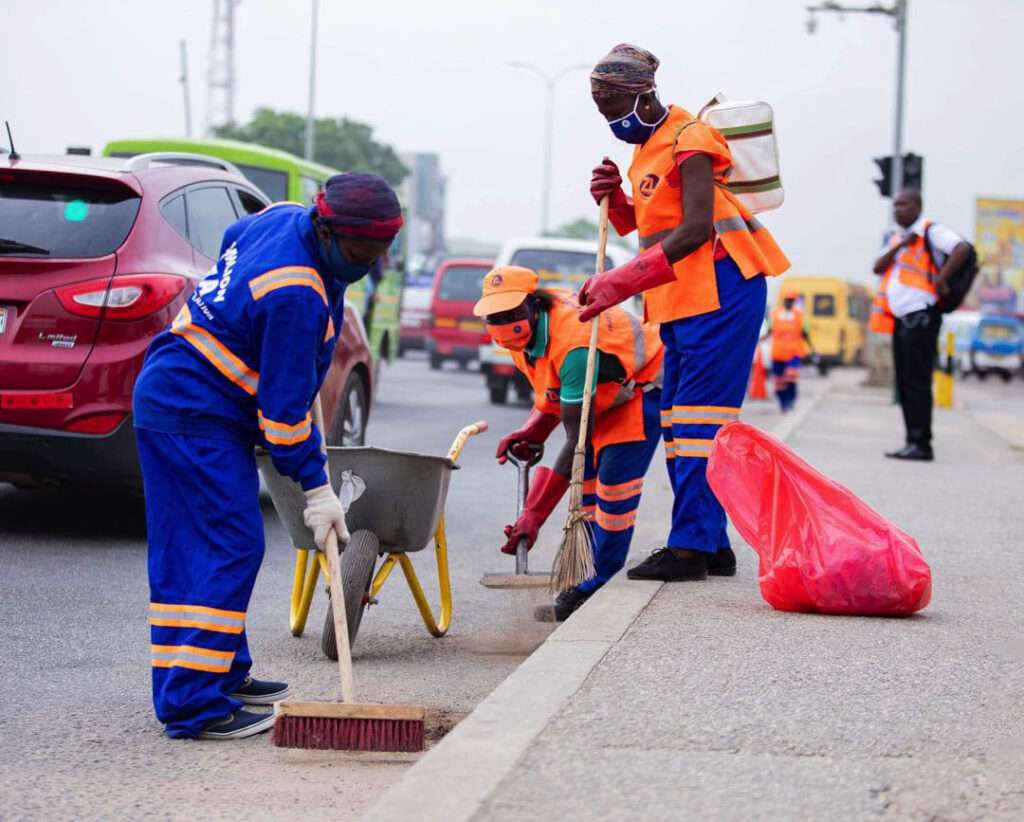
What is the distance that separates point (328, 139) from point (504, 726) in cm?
8172

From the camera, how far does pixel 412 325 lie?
34688mm

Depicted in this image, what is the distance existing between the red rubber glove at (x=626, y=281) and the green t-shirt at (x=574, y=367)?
0.74 ft

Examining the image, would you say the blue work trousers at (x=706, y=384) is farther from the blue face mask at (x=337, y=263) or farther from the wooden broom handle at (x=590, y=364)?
the blue face mask at (x=337, y=263)

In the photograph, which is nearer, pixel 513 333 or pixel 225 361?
pixel 225 361

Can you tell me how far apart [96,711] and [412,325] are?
3000 cm

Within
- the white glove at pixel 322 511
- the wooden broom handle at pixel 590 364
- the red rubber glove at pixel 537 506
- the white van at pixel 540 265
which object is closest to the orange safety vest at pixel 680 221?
the wooden broom handle at pixel 590 364

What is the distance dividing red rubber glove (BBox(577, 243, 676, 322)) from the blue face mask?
52.2 inches

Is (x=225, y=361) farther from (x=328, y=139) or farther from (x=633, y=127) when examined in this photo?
(x=328, y=139)

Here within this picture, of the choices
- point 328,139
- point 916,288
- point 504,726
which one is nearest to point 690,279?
point 504,726

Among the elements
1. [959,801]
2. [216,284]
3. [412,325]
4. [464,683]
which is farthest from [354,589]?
[412,325]

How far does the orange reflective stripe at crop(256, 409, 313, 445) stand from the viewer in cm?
442

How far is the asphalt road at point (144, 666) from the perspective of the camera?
13.3 feet

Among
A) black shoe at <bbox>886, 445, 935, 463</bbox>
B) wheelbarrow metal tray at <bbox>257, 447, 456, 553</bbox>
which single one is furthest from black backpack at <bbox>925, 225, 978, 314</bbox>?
wheelbarrow metal tray at <bbox>257, 447, 456, 553</bbox>

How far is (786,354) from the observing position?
21.8m
